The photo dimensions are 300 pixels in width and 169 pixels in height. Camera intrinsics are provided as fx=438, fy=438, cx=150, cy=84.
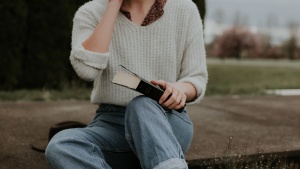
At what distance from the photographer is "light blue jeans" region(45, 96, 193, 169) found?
1700mm

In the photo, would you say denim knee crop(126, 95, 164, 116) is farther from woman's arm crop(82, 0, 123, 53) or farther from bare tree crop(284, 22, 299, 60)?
bare tree crop(284, 22, 299, 60)

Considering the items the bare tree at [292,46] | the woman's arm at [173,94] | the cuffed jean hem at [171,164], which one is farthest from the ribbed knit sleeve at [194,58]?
the bare tree at [292,46]

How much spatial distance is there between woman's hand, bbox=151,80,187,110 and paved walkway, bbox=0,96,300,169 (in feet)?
1.65

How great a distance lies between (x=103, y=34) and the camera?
203cm

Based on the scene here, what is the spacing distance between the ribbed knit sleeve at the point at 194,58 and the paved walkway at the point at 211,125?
39 cm

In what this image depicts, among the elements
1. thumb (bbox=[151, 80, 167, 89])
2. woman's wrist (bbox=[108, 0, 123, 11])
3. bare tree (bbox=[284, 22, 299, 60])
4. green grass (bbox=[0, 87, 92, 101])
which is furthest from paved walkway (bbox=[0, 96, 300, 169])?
bare tree (bbox=[284, 22, 299, 60])

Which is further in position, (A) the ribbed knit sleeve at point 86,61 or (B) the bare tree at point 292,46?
(B) the bare tree at point 292,46

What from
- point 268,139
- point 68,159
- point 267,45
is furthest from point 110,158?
point 267,45

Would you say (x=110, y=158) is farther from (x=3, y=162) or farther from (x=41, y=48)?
(x=41, y=48)

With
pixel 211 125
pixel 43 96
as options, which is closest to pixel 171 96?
pixel 211 125

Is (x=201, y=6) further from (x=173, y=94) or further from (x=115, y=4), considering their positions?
(x=173, y=94)

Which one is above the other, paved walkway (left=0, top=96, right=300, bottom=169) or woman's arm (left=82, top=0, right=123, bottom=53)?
woman's arm (left=82, top=0, right=123, bottom=53)

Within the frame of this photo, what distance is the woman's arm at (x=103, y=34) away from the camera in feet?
6.62

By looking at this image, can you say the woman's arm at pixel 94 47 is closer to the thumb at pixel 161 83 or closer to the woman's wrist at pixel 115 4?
the woman's wrist at pixel 115 4
